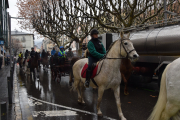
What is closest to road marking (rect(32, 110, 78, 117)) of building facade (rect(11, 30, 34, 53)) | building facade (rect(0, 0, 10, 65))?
building facade (rect(0, 0, 10, 65))

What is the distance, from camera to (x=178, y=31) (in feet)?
22.8

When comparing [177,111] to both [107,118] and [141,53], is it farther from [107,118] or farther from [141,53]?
[141,53]

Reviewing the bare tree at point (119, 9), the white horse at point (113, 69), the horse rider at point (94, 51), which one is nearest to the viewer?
the white horse at point (113, 69)

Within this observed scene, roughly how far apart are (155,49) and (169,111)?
5773 millimetres

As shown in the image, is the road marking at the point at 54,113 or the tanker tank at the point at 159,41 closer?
the road marking at the point at 54,113

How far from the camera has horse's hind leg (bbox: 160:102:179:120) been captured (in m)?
2.66

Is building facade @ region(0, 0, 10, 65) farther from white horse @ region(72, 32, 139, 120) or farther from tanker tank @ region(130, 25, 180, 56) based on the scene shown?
white horse @ region(72, 32, 139, 120)

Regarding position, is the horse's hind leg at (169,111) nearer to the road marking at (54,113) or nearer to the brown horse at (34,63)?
the road marking at (54,113)

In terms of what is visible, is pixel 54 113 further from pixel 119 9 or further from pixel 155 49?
pixel 119 9

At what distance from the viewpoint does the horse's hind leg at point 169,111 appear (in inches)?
105

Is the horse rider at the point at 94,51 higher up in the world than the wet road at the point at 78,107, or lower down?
higher up

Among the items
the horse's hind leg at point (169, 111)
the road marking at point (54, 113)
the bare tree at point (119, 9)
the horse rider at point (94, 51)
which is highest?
the bare tree at point (119, 9)

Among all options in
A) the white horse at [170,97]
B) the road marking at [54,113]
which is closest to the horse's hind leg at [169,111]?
the white horse at [170,97]

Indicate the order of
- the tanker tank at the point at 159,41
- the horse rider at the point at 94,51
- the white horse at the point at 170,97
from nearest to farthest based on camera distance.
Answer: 1. the white horse at the point at 170,97
2. the horse rider at the point at 94,51
3. the tanker tank at the point at 159,41
